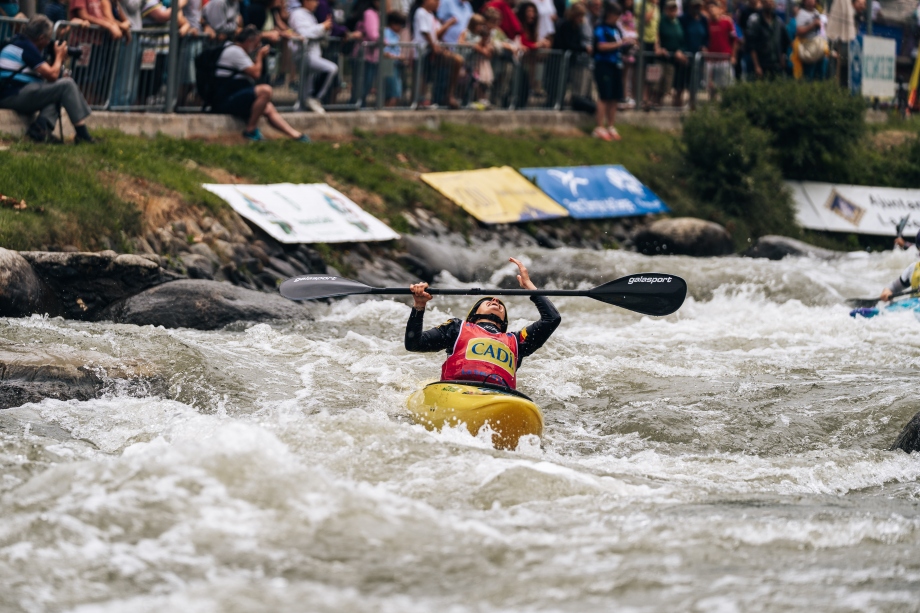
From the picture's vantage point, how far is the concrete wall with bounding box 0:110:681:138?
1382 cm

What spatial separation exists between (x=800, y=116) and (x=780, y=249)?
130 inches

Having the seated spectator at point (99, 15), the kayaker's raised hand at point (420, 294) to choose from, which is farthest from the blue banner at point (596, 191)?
the kayaker's raised hand at point (420, 294)

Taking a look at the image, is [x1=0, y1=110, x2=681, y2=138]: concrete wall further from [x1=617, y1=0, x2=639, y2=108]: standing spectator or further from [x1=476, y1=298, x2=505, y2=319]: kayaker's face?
[x1=476, y1=298, x2=505, y2=319]: kayaker's face

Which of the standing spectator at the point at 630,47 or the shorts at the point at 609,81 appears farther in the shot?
the standing spectator at the point at 630,47

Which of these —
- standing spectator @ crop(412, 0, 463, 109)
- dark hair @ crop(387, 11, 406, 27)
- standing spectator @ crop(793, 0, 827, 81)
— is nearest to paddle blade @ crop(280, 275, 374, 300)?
dark hair @ crop(387, 11, 406, 27)

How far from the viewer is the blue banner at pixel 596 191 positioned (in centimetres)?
1730

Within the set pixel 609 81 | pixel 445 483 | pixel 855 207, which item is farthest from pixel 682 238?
pixel 445 483

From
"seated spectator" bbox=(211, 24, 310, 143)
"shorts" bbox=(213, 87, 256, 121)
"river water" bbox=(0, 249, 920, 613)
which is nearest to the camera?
"river water" bbox=(0, 249, 920, 613)

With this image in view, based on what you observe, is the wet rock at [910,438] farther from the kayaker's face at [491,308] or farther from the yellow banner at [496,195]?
the yellow banner at [496,195]

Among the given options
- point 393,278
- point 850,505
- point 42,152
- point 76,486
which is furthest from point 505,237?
point 76,486

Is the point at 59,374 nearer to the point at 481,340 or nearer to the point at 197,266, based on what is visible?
the point at 481,340

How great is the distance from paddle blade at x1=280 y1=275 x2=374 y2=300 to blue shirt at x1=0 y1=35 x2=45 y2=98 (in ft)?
13.6

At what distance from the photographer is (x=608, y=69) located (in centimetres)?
1881

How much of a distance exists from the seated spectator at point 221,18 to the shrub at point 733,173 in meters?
6.92
